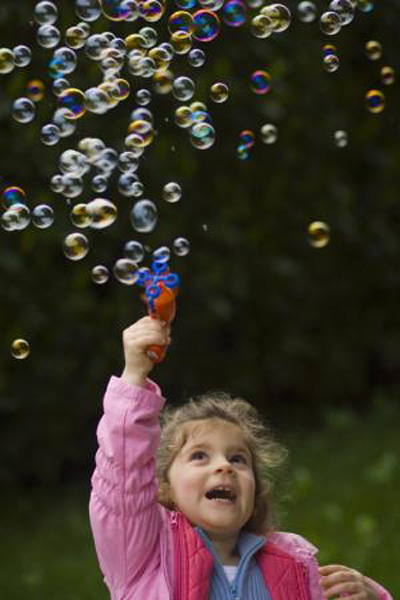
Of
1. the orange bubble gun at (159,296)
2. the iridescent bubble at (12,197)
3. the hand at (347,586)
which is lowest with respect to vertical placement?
the hand at (347,586)

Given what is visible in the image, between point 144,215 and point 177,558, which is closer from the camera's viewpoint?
point 177,558

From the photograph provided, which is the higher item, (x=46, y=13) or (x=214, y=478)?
(x=46, y=13)

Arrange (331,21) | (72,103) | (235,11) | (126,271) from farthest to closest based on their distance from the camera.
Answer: (235,11) < (331,21) < (72,103) < (126,271)

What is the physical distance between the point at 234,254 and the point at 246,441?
345 cm

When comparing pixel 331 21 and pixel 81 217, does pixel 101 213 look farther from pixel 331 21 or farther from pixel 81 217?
pixel 331 21

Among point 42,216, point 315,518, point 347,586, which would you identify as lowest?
point 315,518

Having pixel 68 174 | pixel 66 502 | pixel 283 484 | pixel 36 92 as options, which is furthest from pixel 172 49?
pixel 66 502

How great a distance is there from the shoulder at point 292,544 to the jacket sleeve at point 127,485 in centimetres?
30

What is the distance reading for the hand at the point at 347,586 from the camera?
8.52 feet

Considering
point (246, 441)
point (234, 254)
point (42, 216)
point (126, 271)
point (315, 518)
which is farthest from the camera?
point (234, 254)

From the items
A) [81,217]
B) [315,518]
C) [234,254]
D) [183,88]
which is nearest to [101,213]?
[81,217]

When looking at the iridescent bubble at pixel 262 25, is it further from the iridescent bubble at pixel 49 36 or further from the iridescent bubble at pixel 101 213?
the iridescent bubble at pixel 101 213

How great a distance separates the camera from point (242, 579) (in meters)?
2.48

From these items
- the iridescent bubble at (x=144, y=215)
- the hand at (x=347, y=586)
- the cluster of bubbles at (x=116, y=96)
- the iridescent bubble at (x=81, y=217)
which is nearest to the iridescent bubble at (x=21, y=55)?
the cluster of bubbles at (x=116, y=96)
